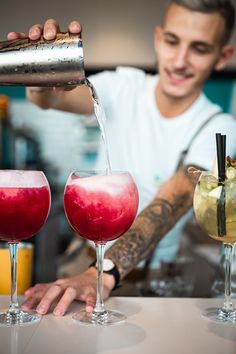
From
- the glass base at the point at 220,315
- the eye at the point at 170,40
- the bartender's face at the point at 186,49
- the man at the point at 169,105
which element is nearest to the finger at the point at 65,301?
the glass base at the point at 220,315

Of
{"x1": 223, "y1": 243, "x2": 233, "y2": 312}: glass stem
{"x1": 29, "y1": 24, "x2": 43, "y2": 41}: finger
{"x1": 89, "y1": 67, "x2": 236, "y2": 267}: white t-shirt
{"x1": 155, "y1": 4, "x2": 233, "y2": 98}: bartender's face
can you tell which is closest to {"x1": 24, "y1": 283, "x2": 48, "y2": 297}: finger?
{"x1": 223, "y1": 243, "x2": 233, "y2": 312}: glass stem

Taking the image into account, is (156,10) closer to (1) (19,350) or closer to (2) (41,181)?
(2) (41,181)

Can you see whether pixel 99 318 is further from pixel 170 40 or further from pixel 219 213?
pixel 170 40

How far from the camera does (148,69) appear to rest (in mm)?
4492

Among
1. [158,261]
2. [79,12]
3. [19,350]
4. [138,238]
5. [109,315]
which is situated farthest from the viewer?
[79,12]

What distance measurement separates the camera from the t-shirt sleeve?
→ 2.66 m

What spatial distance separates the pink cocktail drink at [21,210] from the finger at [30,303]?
0.52 ft

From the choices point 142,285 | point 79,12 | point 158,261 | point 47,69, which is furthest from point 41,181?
point 79,12

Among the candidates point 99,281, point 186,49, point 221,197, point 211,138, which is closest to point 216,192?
point 221,197

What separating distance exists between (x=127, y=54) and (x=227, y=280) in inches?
137

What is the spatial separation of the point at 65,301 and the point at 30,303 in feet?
0.28

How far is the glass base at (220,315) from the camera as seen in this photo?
1241 mm

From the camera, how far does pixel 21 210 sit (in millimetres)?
1212

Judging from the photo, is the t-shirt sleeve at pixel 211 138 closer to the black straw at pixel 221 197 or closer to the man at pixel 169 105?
the man at pixel 169 105
